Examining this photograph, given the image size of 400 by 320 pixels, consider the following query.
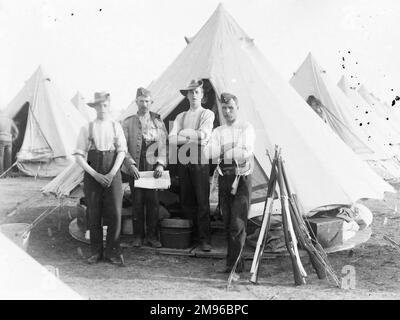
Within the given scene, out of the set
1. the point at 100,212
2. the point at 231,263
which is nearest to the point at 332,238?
the point at 231,263

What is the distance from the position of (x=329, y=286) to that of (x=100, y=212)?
2.29 m

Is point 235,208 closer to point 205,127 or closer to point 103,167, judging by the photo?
point 205,127

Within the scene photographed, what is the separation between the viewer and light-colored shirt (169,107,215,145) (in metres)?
4.75

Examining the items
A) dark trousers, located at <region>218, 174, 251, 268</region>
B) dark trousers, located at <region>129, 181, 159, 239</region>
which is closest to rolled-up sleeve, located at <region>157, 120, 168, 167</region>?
dark trousers, located at <region>129, 181, 159, 239</region>

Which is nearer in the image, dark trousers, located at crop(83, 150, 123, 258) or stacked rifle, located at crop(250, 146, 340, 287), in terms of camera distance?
stacked rifle, located at crop(250, 146, 340, 287)

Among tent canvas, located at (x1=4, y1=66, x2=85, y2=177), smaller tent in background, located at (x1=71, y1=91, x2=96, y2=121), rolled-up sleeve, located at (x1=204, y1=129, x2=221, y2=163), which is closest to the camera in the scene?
rolled-up sleeve, located at (x1=204, y1=129, x2=221, y2=163)

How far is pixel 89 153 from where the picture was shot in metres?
4.50

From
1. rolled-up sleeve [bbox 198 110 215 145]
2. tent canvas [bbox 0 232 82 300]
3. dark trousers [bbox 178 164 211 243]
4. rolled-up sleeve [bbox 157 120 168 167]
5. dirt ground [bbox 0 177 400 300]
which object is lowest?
dirt ground [bbox 0 177 400 300]

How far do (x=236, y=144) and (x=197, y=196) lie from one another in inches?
33.1

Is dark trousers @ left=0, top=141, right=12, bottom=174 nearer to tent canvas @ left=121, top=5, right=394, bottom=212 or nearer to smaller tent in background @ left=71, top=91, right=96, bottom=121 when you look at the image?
tent canvas @ left=121, top=5, right=394, bottom=212

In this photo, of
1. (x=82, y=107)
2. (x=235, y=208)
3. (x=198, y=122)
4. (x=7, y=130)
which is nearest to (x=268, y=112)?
(x=198, y=122)

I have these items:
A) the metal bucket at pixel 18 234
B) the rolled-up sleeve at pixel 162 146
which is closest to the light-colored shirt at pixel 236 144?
the rolled-up sleeve at pixel 162 146

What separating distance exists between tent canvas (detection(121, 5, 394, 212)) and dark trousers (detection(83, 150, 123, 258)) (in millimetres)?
1449
